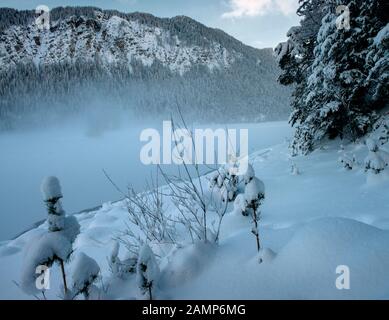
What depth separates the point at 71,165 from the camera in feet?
159

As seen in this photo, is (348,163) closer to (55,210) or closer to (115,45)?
(55,210)

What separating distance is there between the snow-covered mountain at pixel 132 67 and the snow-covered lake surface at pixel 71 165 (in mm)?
19208

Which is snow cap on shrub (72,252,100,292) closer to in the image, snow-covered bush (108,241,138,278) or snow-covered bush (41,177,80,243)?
snow-covered bush (41,177,80,243)

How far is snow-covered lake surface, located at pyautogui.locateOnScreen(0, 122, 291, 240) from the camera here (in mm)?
17672

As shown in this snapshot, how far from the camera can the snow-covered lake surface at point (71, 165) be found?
1767 cm

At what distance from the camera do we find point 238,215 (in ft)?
17.4

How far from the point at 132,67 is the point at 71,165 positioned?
12565 centimetres

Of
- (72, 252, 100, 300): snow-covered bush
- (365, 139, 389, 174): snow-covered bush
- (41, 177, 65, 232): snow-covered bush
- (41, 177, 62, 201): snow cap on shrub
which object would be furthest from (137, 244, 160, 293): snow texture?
(365, 139, 389, 174): snow-covered bush

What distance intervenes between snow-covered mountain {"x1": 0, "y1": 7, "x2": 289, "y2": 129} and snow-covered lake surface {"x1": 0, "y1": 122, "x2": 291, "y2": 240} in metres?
19.2

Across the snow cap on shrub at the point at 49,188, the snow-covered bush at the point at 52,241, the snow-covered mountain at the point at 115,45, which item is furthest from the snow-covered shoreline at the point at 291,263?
the snow-covered mountain at the point at 115,45

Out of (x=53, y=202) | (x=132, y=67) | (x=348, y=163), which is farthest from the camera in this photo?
(x=132, y=67)

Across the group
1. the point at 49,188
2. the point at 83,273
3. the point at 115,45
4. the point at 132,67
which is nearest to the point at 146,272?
the point at 83,273

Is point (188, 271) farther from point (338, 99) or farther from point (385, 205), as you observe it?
point (338, 99)

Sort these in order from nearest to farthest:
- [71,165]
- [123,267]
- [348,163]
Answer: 1. [123,267]
2. [348,163]
3. [71,165]
